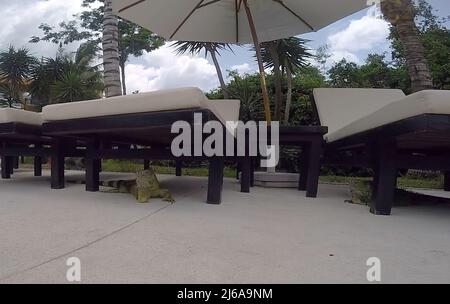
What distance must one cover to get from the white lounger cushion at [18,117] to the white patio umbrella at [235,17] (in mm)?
1775

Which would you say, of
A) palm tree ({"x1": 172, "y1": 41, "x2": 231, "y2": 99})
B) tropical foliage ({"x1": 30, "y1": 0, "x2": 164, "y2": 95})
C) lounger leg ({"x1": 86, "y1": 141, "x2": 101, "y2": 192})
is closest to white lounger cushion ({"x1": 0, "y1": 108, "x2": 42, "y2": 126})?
lounger leg ({"x1": 86, "y1": 141, "x2": 101, "y2": 192})

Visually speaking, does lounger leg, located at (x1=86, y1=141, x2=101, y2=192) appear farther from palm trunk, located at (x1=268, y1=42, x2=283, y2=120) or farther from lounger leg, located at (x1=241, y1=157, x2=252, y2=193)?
palm trunk, located at (x1=268, y1=42, x2=283, y2=120)

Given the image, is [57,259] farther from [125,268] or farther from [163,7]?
[163,7]

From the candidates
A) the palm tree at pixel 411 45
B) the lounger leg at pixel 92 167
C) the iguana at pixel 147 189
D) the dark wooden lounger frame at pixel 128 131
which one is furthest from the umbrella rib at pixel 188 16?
the palm tree at pixel 411 45

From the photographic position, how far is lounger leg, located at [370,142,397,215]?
250 cm

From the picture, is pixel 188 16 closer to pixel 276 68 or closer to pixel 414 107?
pixel 276 68

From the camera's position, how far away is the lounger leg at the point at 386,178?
250cm

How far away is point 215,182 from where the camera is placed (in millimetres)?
2805

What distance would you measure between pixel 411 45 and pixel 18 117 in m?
6.56

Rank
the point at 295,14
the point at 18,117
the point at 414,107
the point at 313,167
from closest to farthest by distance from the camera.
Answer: the point at 414,107 → the point at 18,117 → the point at 313,167 → the point at 295,14

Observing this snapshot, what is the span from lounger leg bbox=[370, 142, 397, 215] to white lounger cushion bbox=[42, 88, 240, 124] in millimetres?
1360

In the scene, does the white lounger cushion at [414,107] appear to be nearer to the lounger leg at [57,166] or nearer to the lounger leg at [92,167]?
the lounger leg at [92,167]

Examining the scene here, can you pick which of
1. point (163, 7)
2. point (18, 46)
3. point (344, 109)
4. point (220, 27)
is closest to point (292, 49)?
point (220, 27)

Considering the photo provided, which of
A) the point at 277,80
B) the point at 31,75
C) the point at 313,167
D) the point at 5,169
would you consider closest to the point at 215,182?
the point at 313,167
